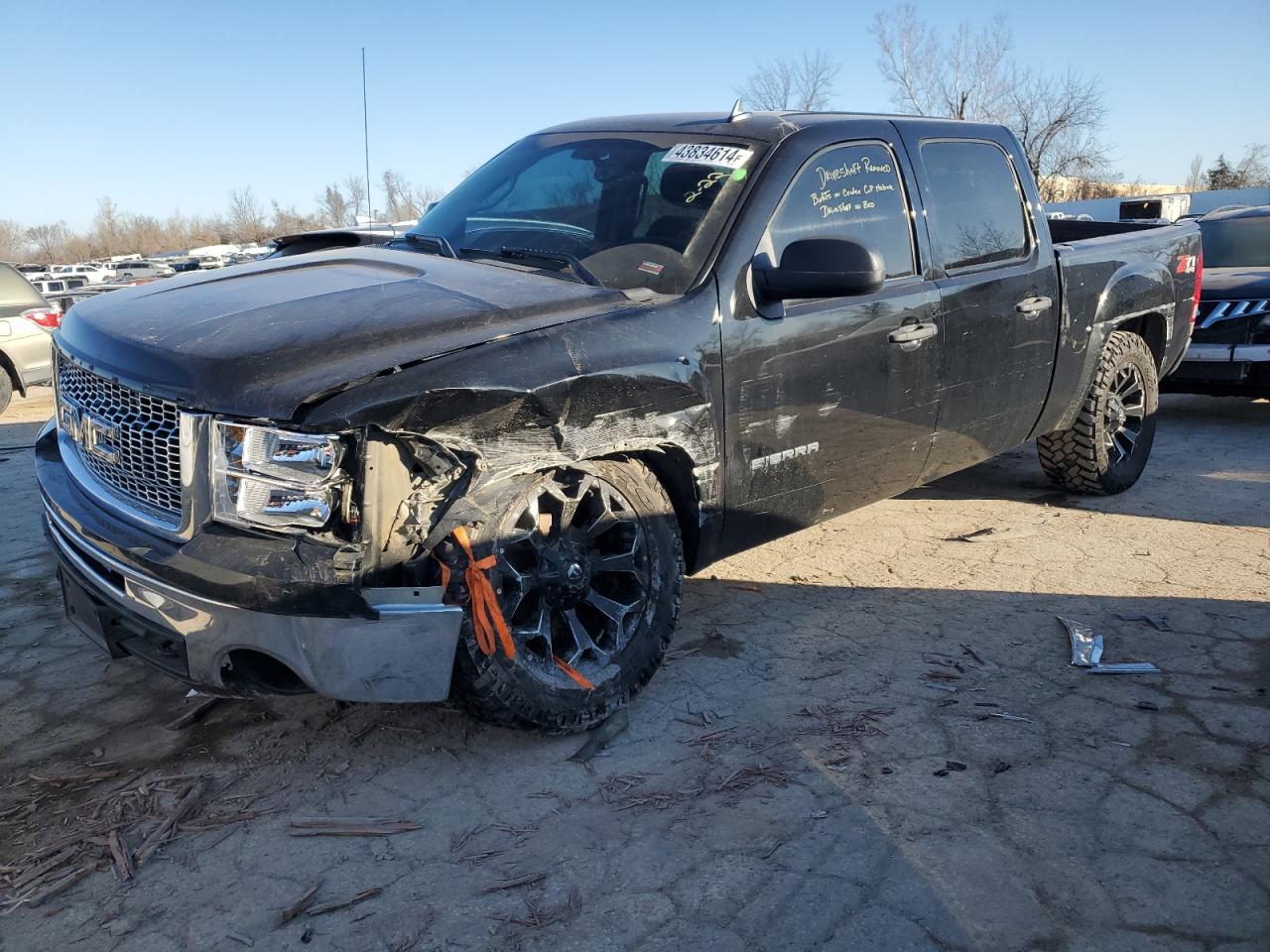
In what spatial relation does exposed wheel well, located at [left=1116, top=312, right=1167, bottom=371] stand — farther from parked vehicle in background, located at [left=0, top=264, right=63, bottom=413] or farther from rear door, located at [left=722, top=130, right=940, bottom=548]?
parked vehicle in background, located at [left=0, top=264, right=63, bottom=413]

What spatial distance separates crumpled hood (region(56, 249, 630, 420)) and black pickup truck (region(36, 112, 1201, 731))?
1 centimetres

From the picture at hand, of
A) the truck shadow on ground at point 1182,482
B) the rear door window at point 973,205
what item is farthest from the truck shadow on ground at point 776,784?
the truck shadow on ground at point 1182,482

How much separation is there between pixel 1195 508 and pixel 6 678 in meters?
5.78

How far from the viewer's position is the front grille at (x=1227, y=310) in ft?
24.2

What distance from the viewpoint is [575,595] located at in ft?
10.3

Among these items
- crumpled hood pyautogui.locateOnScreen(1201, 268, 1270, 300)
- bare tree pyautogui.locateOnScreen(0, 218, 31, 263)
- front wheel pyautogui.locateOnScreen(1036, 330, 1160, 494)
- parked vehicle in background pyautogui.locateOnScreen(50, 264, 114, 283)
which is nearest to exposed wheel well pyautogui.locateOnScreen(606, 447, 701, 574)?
front wheel pyautogui.locateOnScreen(1036, 330, 1160, 494)

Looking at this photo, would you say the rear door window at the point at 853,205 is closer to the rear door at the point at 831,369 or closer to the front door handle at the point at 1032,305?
the rear door at the point at 831,369

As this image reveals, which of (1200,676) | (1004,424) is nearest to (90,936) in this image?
(1200,676)

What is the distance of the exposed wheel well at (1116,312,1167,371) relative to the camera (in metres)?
5.80

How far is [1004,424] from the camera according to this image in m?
4.73

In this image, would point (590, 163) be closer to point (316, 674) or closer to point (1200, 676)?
point (316, 674)

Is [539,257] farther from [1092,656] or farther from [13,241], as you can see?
[13,241]

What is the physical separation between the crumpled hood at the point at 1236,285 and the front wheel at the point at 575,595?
20.3 feet

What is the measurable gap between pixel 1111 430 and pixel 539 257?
147 inches
